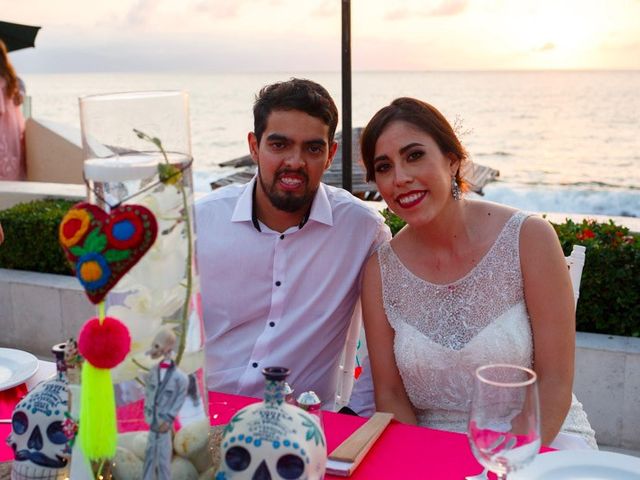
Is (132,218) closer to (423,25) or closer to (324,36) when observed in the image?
(324,36)

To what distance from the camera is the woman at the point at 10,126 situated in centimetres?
705

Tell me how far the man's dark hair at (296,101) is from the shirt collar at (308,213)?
0.66ft

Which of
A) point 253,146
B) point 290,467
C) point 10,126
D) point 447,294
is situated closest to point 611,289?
point 447,294

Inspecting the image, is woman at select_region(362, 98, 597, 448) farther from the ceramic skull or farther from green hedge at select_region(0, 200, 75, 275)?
green hedge at select_region(0, 200, 75, 275)

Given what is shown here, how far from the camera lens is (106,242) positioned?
1.19 meters

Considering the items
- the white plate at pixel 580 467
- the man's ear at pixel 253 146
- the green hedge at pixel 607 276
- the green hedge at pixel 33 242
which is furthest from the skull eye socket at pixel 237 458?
the green hedge at pixel 33 242

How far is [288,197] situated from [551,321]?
3.21 feet

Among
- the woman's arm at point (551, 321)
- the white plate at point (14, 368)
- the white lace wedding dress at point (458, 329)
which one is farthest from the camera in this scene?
the white lace wedding dress at point (458, 329)

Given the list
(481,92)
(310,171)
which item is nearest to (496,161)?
(481,92)

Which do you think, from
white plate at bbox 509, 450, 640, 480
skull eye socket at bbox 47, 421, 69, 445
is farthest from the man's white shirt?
skull eye socket at bbox 47, 421, 69, 445

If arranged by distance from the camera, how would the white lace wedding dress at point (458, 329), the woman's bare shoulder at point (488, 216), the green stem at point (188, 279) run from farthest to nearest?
the woman's bare shoulder at point (488, 216) → the white lace wedding dress at point (458, 329) → the green stem at point (188, 279)

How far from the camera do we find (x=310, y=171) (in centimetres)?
269

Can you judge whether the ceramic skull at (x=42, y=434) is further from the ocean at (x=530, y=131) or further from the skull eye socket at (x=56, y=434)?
the ocean at (x=530, y=131)

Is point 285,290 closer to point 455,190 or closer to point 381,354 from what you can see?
point 381,354
